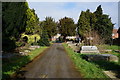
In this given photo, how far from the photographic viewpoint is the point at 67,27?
2638 inches

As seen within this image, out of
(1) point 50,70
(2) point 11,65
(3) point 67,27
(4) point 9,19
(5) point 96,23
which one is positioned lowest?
(1) point 50,70

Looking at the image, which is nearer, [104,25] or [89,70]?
[89,70]

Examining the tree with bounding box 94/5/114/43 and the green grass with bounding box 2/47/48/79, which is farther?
the tree with bounding box 94/5/114/43

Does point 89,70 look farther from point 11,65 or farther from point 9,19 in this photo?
point 9,19

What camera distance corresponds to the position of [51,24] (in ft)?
218

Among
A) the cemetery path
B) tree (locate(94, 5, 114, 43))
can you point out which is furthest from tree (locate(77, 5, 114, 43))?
the cemetery path

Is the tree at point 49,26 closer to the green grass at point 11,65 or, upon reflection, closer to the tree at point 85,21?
the tree at point 85,21

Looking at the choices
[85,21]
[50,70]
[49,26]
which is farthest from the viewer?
[49,26]

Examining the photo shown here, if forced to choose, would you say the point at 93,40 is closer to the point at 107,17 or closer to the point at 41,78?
the point at 107,17

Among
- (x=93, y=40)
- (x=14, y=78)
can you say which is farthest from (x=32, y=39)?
(x=14, y=78)

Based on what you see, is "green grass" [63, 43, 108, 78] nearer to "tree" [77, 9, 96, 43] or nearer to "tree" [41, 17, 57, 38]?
"tree" [77, 9, 96, 43]

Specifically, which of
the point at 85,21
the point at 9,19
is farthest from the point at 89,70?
the point at 85,21

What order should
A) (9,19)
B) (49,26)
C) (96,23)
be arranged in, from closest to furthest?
(9,19)
(96,23)
(49,26)

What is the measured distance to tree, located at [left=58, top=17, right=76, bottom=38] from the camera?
66.7m
